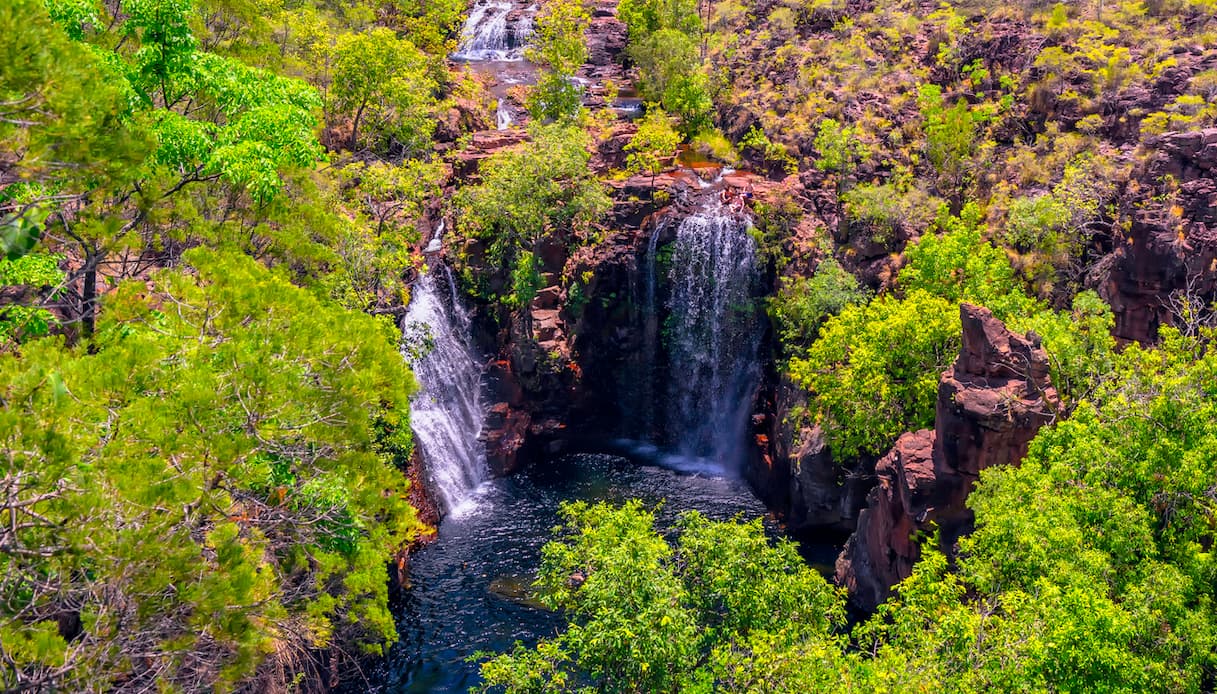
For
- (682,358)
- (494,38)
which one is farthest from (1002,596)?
(494,38)

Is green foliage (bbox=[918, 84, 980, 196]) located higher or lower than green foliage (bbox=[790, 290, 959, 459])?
higher

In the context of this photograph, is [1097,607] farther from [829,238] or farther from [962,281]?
[829,238]

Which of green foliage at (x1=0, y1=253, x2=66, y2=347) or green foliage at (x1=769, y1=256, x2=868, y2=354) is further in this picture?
green foliage at (x1=769, y1=256, x2=868, y2=354)

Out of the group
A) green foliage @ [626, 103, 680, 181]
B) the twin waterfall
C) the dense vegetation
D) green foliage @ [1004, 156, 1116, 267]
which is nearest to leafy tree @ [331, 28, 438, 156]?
the twin waterfall

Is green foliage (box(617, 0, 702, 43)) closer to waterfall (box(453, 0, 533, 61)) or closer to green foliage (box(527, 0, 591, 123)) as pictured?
Answer: green foliage (box(527, 0, 591, 123))

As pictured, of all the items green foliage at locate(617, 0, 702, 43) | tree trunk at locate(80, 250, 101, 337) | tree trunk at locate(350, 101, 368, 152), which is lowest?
tree trunk at locate(80, 250, 101, 337)

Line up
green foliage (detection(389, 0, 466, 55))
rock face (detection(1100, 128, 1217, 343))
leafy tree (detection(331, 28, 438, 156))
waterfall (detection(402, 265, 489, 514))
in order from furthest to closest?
1. green foliage (detection(389, 0, 466, 55))
2. leafy tree (detection(331, 28, 438, 156))
3. waterfall (detection(402, 265, 489, 514))
4. rock face (detection(1100, 128, 1217, 343))

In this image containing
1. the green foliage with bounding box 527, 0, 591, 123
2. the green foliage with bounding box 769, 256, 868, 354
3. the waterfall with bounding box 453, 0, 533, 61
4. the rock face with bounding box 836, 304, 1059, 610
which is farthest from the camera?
the waterfall with bounding box 453, 0, 533, 61

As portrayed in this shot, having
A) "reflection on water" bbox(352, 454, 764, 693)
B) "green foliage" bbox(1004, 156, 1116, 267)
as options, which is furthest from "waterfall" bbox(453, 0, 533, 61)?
"green foliage" bbox(1004, 156, 1116, 267)

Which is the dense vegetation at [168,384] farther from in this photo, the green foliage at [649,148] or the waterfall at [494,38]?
the waterfall at [494,38]
